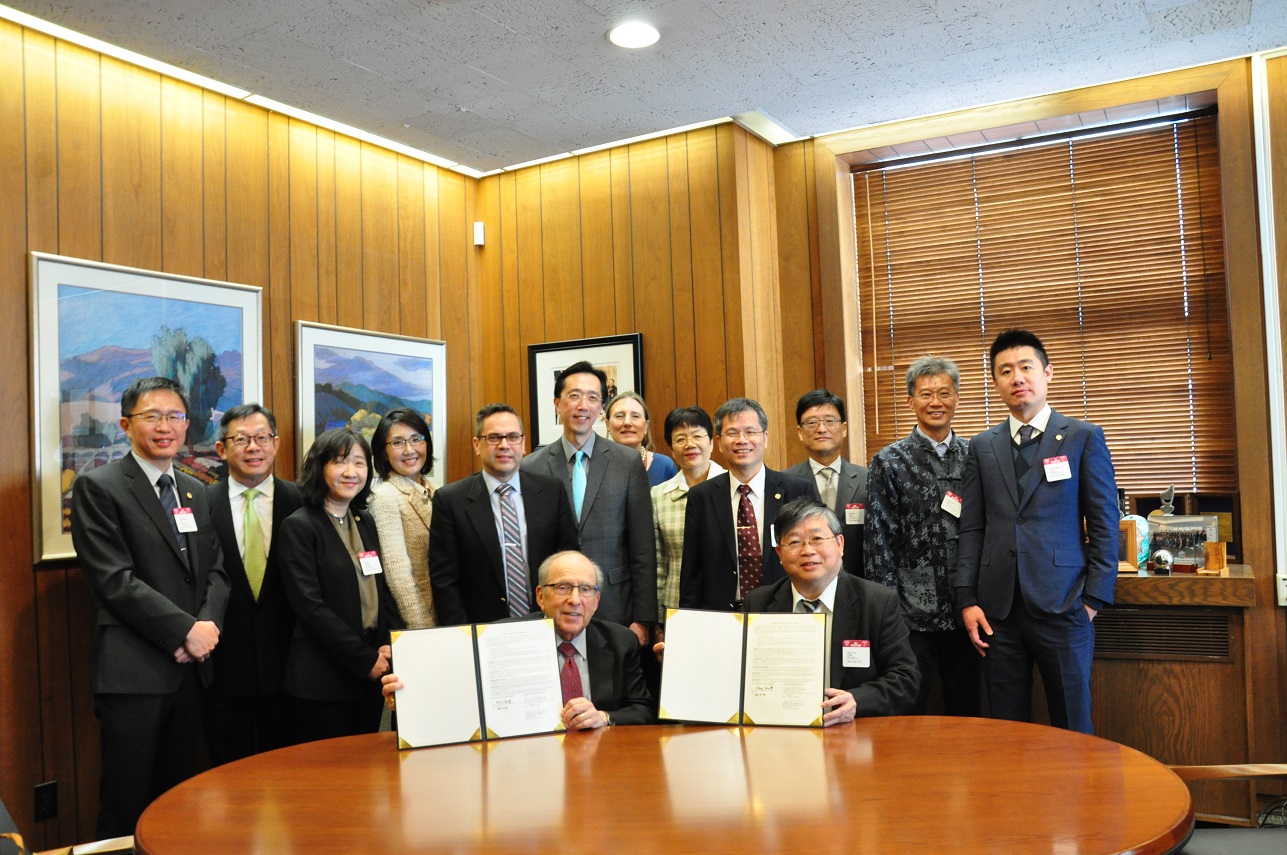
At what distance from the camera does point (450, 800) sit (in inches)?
80.1

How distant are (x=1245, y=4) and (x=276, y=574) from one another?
4345 mm

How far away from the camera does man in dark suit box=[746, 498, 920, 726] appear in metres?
2.81

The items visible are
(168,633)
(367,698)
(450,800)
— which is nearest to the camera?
(450,800)

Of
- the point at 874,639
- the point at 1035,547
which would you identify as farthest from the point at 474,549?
the point at 1035,547

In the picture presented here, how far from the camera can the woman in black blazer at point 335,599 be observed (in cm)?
359

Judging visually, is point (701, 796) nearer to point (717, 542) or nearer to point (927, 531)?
point (717, 542)

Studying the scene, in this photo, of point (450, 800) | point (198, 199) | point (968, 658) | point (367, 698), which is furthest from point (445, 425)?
point (450, 800)

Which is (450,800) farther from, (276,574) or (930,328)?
(930,328)

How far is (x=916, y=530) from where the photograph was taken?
387cm

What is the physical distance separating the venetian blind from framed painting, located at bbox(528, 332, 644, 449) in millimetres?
1303

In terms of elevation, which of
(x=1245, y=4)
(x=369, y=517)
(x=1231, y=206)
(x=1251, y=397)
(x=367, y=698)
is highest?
(x=1245, y=4)

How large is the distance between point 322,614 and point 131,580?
65cm

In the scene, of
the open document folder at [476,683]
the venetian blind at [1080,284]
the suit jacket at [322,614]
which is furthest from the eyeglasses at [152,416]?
the venetian blind at [1080,284]

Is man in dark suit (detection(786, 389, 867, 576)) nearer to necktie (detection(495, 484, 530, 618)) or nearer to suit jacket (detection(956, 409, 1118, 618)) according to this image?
suit jacket (detection(956, 409, 1118, 618))
